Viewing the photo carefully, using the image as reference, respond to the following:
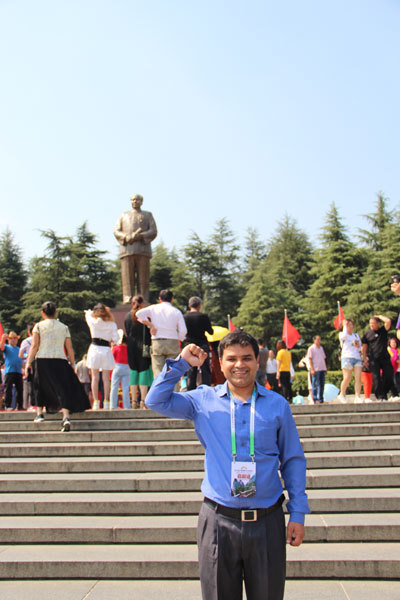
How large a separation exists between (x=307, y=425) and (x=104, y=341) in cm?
345

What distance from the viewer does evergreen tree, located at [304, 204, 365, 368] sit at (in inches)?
1470

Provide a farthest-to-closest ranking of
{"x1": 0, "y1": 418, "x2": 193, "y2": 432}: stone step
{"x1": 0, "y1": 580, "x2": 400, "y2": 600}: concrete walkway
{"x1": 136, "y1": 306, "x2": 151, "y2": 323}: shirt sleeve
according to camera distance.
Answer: {"x1": 136, "y1": 306, "x2": 151, "y2": 323}: shirt sleeve
{"x1": 0, "y1": 418, "x2": 193, "y2": 432}: stone step
{"x1": 0, "y1": 580, "x2": 400, "y2": 600}: concrete walkway

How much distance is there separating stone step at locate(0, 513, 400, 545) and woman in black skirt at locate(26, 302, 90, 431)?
9.09ft

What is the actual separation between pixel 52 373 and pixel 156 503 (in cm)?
314

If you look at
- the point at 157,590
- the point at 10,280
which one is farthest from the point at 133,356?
the point at 10,280

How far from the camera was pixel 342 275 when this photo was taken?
3778cm

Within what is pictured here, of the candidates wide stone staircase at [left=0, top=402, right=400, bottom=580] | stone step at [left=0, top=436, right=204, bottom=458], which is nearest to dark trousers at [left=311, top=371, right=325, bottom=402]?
wide stone staircase at [left=0, top=402, right=400, bottom=580]

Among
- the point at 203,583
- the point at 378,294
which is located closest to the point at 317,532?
the point at 203,583

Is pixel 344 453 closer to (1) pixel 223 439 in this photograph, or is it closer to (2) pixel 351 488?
(2) pixel 351 488

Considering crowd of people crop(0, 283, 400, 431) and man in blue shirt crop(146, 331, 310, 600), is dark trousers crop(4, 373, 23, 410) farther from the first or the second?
man in blue shirt crop(146, 331, 310, 600)

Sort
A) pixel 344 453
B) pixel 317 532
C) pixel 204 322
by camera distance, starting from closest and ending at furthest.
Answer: pixel 317 532 → pixel 344 453 → pixel 204 322

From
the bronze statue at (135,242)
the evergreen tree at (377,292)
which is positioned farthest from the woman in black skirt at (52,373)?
the evergreen tree at (377,292)

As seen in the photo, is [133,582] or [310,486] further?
[310,486]

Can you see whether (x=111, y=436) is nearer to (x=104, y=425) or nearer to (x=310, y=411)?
(x=104, y=425)
